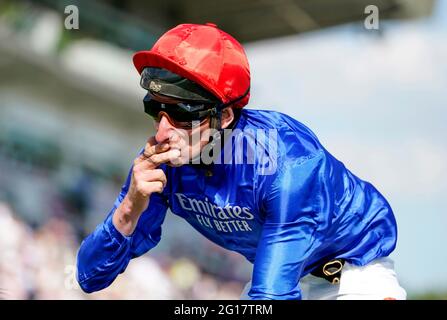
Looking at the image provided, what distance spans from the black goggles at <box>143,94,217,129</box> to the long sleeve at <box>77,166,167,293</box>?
0.36m

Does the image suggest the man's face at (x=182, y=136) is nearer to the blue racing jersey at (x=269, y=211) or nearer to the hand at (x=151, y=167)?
the hand at (x=151, y=167)

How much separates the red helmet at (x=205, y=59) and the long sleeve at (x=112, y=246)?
→ 0.52m

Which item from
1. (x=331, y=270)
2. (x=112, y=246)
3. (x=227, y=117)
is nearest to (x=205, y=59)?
(x=227, y=117)

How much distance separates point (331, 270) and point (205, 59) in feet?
3.37

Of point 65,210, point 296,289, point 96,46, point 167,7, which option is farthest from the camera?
point 167,7

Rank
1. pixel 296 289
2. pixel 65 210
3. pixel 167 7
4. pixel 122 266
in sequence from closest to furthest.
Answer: pixel 296 289
pixel 122 266
pixel 65 210
pixel 167 7

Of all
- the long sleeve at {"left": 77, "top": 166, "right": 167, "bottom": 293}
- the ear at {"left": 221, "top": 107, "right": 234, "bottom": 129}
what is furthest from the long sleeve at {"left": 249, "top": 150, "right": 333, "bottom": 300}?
the long sleeve at {"left": 77, "top": 166, "right": 167, "bottom": 293}

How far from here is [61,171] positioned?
10.0m

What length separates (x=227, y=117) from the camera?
9.30 feet

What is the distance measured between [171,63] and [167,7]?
10720 millimetres

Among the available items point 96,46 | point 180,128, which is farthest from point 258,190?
point 96,46
